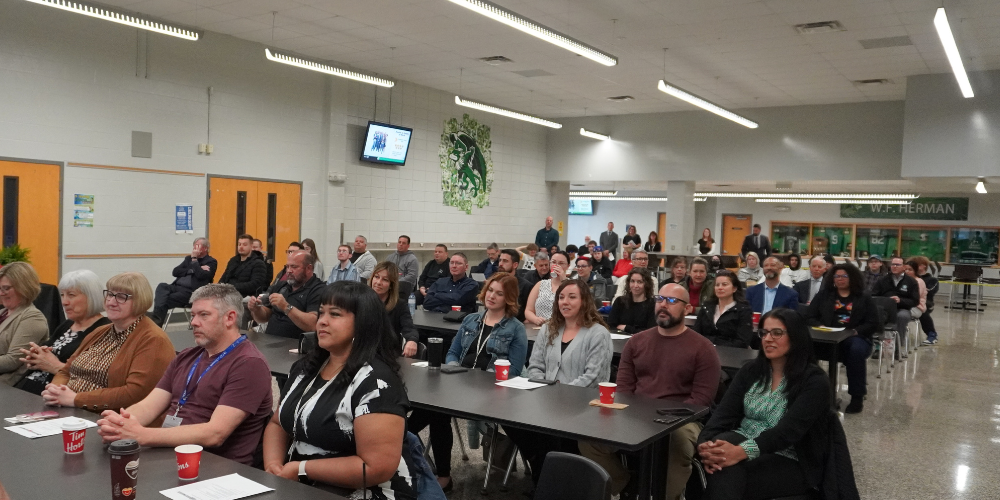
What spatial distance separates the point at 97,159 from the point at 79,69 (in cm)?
100

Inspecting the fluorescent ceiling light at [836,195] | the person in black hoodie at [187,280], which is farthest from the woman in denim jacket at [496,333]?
the fluorescent ceiling light at [836,195]

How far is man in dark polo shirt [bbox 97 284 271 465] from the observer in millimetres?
2555

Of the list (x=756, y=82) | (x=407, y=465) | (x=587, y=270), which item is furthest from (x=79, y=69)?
(x=756, y=82)

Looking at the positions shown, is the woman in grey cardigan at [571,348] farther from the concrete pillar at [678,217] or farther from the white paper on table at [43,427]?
the concrete pillar at [678,217]

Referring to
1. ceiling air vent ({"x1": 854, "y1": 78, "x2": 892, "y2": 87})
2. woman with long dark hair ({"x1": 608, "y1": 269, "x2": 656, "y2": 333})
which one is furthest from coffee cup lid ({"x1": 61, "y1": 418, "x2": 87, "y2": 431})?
ceiling air vent ({"x1": 854, "y1": 78, "x2": 892, "y2": 87})

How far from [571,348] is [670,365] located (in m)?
0.55

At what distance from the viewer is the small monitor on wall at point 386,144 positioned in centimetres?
1171

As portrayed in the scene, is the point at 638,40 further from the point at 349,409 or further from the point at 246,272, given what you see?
the point at 349,409

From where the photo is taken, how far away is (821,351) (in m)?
5.92

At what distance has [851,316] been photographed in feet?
21.5

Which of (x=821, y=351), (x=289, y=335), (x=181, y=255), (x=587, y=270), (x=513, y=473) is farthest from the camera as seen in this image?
(x=181, y=255)

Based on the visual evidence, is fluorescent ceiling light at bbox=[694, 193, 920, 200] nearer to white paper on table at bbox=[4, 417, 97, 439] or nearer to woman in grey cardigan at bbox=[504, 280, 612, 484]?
woman in grey cardigan at bbox=[504, 280, 612, 484]

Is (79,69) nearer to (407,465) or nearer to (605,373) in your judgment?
(605,373)

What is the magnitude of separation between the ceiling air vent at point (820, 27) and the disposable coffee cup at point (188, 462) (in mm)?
7883
